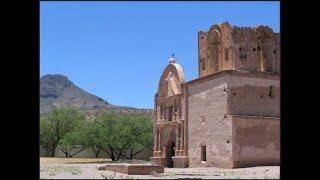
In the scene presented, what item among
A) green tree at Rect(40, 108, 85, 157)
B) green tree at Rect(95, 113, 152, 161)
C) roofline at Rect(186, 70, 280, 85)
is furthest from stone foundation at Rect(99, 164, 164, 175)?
green tree at Rect(40, 108, 85, 157)

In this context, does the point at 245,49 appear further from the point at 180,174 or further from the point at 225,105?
the point at 180,174

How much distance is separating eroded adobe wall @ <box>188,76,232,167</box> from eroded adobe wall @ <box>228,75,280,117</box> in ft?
1.81

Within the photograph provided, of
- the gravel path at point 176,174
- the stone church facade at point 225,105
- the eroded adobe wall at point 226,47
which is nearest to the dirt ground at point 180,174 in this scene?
the gravel path at point 176,174

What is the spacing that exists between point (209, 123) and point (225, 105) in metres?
2.15

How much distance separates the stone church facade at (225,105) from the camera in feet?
100

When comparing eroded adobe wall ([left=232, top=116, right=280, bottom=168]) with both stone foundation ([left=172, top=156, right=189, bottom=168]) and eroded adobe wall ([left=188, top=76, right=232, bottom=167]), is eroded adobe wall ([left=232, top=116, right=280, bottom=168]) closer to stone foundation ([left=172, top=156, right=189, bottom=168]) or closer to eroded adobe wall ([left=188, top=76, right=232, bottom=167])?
eroded adobe wall ([left=188, top=76, right=232, bottom=167])

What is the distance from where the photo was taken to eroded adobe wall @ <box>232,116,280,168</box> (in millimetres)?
29938

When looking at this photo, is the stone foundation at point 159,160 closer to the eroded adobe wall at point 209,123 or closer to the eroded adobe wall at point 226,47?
the eroded adobe wall at point 209,123

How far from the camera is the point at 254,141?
3036 centimetres

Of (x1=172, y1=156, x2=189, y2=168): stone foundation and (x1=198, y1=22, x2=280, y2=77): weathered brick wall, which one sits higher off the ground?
(x1=198, y1=22, x2=280, y2=77): weathered brick wall

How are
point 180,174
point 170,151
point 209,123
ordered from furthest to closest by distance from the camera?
1. point 170,151
2. point 209,123
3. point 180,174

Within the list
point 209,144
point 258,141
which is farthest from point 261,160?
point 209,144

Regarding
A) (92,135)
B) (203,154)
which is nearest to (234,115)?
(203,154)
